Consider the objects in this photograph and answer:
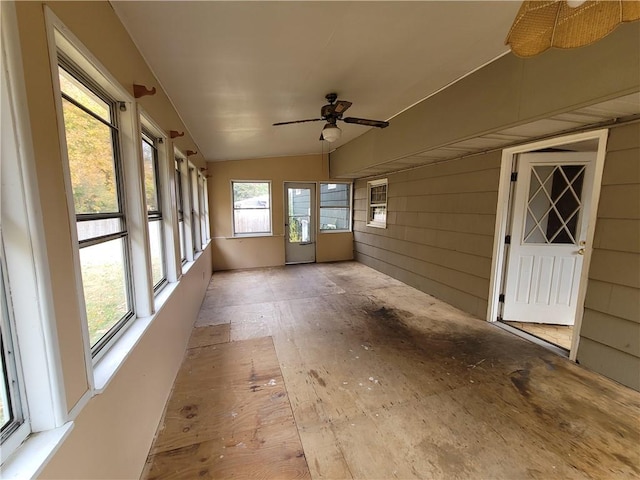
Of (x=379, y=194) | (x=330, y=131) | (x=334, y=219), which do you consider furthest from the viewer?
(x=334, y=219)

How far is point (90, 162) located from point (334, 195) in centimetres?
573

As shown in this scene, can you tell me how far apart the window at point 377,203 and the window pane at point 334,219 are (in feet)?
2.93

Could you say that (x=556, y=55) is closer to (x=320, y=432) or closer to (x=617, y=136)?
(x=617, y=136)

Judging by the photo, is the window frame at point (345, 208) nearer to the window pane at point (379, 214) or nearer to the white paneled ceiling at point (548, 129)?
the window pane at point (379, 214)

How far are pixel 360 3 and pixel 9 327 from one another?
2.21m

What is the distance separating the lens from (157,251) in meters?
2.40

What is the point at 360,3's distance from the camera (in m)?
1.67

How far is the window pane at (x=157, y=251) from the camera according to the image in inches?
89.5

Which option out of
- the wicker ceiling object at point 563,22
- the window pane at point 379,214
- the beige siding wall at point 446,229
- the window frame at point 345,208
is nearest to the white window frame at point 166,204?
the wicker ceiling object at point 563,22

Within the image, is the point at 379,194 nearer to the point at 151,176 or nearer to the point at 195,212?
the point at 195,212

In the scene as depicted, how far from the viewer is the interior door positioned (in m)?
6.48

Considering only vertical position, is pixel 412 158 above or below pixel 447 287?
Answer: above

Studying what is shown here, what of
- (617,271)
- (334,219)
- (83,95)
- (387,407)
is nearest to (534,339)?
(617,271)

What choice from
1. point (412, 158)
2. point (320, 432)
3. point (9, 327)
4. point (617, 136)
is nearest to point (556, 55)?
point (617, 136)
